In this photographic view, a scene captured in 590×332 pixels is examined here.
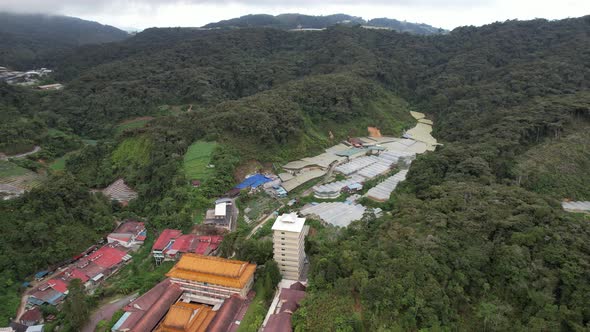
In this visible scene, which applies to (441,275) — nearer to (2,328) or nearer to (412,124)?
(2,328)

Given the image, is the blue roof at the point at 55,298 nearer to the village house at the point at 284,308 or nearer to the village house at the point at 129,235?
the village house at the point at 129,235

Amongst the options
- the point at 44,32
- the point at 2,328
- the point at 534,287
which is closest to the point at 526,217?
the point at 534,287

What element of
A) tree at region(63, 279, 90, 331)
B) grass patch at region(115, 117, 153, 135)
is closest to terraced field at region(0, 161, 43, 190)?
grass patch at region(115, 117, 153, 135)

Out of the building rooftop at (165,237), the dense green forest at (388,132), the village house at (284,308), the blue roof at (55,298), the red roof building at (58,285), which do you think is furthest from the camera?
the building rooftop at (165,237)

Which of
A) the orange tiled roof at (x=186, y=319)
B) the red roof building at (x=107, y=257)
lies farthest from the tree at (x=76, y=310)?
the red roof building at (x=107, y=257)

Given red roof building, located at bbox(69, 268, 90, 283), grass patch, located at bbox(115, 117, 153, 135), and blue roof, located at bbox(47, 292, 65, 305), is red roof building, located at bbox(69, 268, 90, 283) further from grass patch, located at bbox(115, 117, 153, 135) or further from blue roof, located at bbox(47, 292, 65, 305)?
grass patch, located at bbox(115, 117, 153, 135)

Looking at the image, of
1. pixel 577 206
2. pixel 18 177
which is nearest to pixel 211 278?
pixel 18 177

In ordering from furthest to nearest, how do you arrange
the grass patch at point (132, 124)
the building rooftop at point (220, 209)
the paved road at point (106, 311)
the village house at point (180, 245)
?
the grass patch at point (132, 124) < the building rooftop at point (220, 209) < the village house at point (180, 245) < the paved road at point (106, 311)
